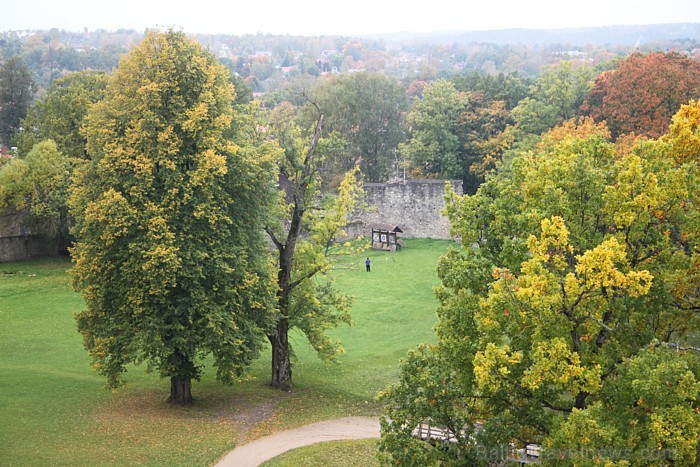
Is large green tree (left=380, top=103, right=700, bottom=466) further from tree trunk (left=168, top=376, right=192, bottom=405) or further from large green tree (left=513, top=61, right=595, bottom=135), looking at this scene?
large green tree (left=513, top=61, right=595, bottom=135)

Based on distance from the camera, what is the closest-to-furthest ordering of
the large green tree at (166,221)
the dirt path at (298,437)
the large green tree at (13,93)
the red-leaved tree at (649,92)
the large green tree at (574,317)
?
1. the large green tree at (574,317)
2. the dirt path at (298,437)
3. the large green tree at (166,221)
4. the red-leaved tree at (649,92)
5. the large green tree at (13,93)

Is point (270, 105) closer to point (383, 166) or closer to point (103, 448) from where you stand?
point (383, 166)

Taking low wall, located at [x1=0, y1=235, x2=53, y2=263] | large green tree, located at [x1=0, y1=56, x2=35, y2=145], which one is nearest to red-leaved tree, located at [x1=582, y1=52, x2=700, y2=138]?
low wall, located at [x1=0, y1=235, x2=53, y2=263]

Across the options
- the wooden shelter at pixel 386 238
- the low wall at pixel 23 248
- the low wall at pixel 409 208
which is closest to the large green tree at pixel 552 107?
the low wall at pixel 409 208

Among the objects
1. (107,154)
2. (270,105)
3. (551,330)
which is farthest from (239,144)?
(270,105)

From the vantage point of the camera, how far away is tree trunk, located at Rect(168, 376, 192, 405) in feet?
74.8

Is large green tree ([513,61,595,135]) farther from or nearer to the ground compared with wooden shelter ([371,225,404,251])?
farther from the ground

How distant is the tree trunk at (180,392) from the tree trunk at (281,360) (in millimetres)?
2976

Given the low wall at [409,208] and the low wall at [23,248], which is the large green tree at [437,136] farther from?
the low wall at [23,248]

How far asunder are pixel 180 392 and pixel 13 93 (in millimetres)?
54919

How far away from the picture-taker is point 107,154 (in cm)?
2106

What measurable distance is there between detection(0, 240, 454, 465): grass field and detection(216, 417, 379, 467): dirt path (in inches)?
15.4

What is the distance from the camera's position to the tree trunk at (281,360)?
24.4 metres

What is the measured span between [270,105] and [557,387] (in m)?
86.1
